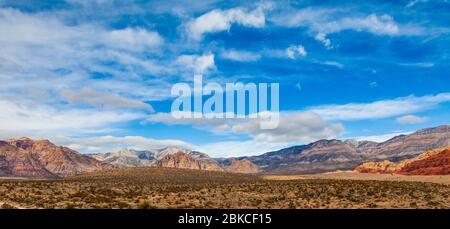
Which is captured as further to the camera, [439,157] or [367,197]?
[439,157]

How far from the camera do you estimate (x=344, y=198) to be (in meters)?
52.4

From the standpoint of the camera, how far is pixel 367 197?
176 ft
